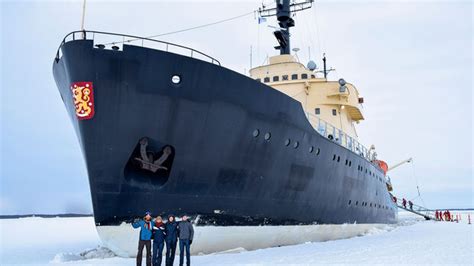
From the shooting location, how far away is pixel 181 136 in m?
9.19

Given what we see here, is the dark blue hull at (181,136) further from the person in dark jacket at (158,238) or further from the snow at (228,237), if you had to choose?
the person in dark jacket at (158,238)

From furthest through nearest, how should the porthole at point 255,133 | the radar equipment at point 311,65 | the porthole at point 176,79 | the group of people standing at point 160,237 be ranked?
the radar equipment at point 311,65 < the porthole at point 255,133 < the porthole at point 176,79 < the group of people standing at point 160,237

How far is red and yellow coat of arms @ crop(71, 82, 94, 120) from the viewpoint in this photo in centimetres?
883

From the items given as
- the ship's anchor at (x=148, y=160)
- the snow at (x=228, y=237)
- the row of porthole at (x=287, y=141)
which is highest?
the row of porthole at (x=287, y=141)

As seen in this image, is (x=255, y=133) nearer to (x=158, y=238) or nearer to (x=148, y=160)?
(x=148, y=160)

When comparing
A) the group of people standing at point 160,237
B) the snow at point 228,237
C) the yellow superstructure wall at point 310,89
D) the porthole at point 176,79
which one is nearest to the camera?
the group of people standing at point 160,237

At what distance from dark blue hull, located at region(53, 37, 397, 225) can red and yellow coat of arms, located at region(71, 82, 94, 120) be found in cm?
13

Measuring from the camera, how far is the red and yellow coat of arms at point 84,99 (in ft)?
29.0

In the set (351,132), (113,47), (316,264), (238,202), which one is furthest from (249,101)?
(351,132)

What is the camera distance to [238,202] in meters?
10.0

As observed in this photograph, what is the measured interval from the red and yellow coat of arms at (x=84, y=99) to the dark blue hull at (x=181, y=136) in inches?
4.9


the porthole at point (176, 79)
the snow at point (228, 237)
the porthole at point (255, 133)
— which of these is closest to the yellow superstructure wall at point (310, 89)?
the snow at point (228, 237)

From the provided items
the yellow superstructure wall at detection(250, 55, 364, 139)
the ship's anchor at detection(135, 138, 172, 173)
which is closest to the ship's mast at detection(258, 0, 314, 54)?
the yellow superstructure wall at detection(250, 55, 364, 139)

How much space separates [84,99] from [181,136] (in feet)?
7.87
